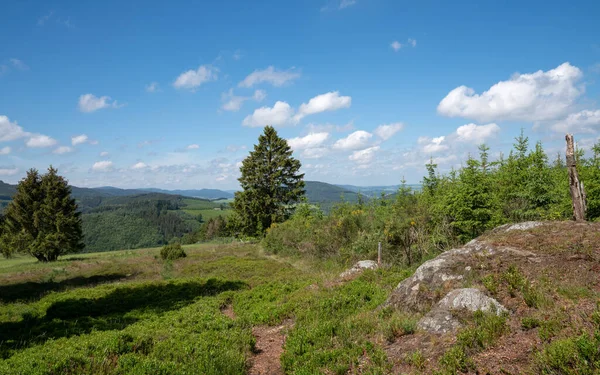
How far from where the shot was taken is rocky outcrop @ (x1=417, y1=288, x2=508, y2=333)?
6555 millimetres

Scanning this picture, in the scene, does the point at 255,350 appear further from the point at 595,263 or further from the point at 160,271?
the point at 160,271

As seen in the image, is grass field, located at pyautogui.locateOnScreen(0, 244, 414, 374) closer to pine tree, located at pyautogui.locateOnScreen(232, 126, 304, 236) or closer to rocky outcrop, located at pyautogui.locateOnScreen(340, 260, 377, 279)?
rocky outcrop, located at pyautogui.locateOnScreen(340, 260, 377, 279)

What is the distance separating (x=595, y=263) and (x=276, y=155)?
33675mm

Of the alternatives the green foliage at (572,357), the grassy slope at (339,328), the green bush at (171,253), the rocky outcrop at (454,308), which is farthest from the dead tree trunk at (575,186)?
the green bush at (171,253)

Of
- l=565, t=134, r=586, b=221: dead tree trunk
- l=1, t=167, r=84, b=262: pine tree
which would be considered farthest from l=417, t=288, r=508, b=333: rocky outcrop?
l=1, t=167, r=84, b=262: pine tree

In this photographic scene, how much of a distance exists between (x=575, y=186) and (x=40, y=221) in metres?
44.3

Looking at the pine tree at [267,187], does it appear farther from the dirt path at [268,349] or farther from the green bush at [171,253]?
the dirt path at [268,349]

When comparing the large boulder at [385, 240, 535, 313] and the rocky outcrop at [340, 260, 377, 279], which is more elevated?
the large boulder at [385, 240, 535, 313]

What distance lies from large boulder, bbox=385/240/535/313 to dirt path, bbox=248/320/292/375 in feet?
11.0

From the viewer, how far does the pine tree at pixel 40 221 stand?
104ft

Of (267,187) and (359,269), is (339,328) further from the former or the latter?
(267,187)

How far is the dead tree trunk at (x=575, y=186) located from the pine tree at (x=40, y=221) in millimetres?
41609

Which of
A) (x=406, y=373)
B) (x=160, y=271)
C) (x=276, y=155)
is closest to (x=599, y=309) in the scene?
(x=406, y=373)

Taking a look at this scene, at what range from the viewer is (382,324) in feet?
24.8
